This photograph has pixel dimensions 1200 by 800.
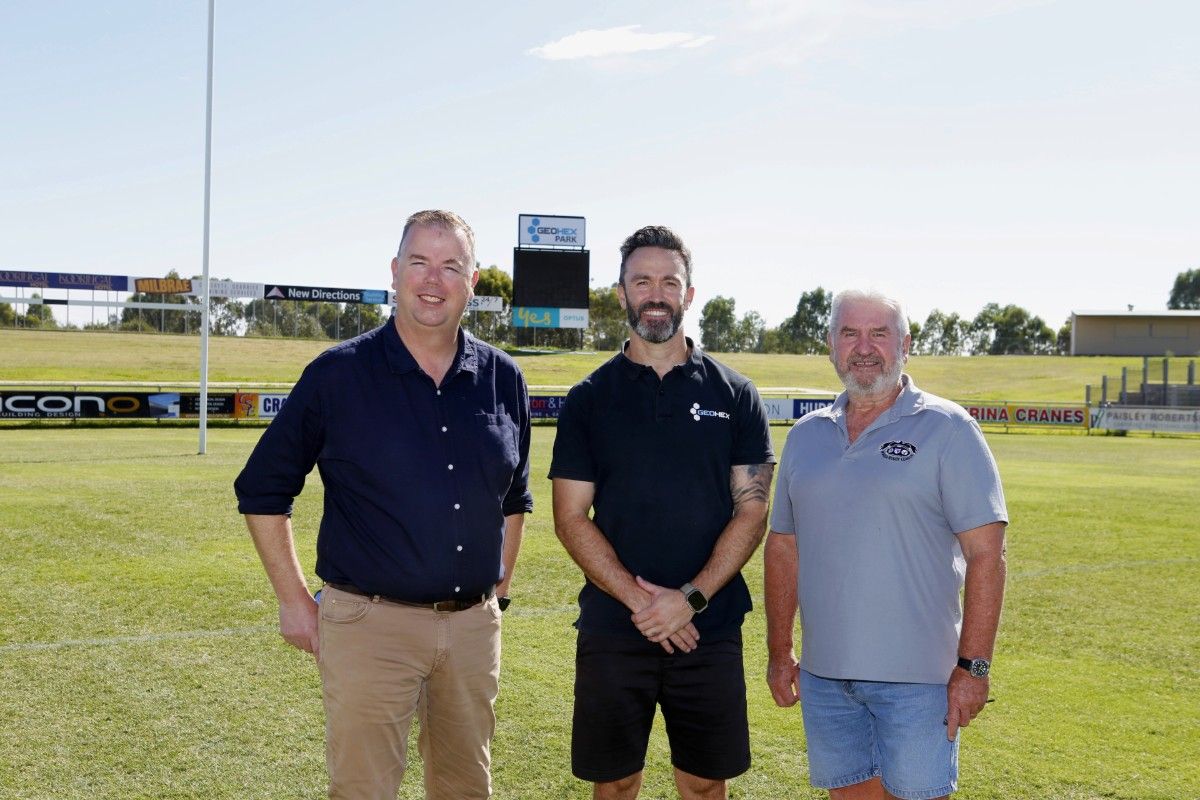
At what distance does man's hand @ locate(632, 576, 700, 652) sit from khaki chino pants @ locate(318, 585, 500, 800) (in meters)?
0.56

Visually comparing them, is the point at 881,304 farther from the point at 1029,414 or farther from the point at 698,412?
the point at 1029,414

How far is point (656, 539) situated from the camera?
380 centimetres

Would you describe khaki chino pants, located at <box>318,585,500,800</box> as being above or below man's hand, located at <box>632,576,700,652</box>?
below

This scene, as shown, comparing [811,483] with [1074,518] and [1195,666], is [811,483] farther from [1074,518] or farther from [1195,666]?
[1074,518]

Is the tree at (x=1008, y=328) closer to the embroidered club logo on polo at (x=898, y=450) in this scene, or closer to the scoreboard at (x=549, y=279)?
the scoreboard at (x=549, y=279)

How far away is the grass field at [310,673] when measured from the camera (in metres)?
4.89

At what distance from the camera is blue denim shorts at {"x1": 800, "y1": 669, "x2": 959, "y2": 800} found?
10.9 ft

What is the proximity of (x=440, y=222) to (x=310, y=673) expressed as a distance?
3826 millimetres

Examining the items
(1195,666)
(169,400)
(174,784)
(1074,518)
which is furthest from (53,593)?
(169,400)

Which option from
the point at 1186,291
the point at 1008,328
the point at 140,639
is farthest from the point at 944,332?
the point at 140,639

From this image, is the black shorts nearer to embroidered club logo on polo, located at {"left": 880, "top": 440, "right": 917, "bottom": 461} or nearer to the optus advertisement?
embroidered club logo on polo, located at {"left": 880, "top": 440, "right": 917, "bottom": 461}

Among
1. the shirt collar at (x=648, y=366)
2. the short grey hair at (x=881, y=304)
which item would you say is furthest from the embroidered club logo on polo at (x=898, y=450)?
the shirt collar at (x=648, y=366)

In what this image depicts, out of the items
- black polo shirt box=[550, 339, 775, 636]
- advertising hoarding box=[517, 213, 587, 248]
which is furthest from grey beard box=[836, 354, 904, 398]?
advertising hoarding box=[517, 213, 587, 248]

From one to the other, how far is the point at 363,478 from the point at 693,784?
173cm
